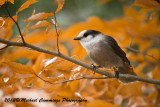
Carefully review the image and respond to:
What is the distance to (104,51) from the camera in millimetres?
1215

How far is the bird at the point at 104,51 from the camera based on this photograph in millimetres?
1207

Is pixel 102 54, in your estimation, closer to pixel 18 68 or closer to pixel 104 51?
pixel 104 51

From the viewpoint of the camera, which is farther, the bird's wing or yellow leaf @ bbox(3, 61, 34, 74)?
the bird's wing

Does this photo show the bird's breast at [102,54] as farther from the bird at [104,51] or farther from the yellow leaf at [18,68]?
the yellow leaf at [18,68]

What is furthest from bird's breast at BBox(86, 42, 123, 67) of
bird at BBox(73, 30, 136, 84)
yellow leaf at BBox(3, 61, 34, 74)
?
yellow leaf at BBox(3, 61, 34, 74)

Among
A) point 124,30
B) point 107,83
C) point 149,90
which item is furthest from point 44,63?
point 124,30

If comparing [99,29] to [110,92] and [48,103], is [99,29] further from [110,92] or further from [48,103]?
[48,103]

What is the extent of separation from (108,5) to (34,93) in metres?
1.85

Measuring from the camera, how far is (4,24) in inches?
29.5

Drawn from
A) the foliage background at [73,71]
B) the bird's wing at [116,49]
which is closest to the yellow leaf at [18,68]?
the foliage background at [73,71]

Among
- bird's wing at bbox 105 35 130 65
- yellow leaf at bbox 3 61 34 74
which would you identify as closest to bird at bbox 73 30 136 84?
bird's wing at bbox 105 35 130 65

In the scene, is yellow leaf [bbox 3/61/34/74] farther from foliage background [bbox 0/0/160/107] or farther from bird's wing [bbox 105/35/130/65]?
bird's wing [bbox 105/35/130/65]

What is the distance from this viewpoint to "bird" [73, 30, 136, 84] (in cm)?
121

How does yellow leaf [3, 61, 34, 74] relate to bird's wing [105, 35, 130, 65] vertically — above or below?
above
